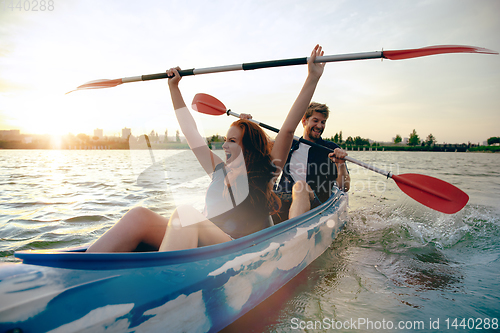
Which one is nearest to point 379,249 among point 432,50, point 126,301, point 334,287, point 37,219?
point 334,287

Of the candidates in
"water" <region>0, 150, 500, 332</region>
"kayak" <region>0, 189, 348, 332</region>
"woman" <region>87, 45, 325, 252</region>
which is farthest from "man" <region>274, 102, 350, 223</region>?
"kayak" <region>0, 189, 348, 332</region>

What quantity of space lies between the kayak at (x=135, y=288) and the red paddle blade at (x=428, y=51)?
241 centimetres

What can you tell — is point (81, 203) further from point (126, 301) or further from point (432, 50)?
point (432, 50)

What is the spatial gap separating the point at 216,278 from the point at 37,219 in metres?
3.95

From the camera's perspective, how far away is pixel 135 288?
123 cm

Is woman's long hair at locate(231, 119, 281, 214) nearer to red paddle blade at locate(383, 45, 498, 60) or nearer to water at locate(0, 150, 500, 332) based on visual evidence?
water at locate(0, 150, 500, 332)

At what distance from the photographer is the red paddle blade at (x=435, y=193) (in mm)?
3412

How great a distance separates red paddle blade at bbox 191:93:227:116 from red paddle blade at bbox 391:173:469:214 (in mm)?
3124

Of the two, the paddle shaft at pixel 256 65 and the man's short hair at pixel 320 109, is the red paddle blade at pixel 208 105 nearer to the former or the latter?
the paddle shaft at pixel 256 65

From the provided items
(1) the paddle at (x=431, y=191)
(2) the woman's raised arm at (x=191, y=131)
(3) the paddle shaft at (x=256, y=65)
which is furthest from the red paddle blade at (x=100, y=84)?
(1) the paddle at (x=431, y=191)

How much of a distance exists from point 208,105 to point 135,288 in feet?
12.4

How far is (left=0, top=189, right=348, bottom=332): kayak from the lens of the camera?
103cm

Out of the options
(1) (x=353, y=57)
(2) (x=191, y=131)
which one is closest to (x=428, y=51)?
(1) (x=353, y=57)

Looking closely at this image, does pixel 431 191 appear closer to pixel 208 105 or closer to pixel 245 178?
pixel 245 178
